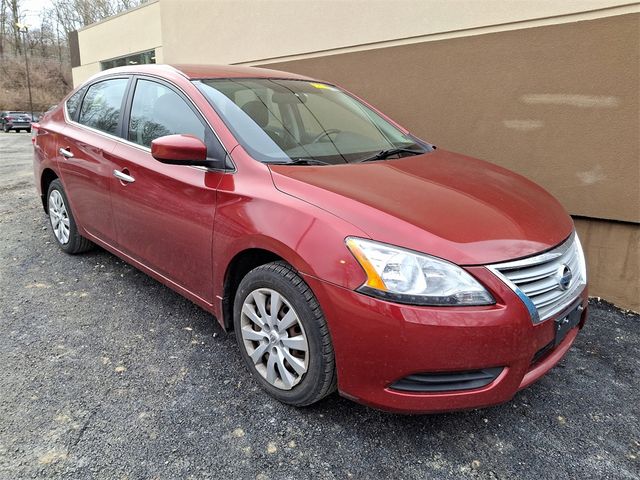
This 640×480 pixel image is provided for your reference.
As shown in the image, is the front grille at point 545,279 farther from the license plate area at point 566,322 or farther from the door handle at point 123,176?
the door handle at point 123,176

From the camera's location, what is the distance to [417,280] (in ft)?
6.19

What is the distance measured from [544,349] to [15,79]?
63.7 m

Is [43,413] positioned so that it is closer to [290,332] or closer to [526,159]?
[290,332]

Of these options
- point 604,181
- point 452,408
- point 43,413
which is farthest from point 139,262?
point 604,181

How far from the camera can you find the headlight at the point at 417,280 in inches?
73.5

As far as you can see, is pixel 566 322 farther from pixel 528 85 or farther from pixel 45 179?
pixel 45 179

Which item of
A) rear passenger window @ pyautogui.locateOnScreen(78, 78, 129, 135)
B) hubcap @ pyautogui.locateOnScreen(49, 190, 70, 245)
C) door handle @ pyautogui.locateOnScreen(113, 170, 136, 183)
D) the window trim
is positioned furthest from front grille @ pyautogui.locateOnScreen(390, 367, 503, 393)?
hubcap @ pyautogui.locateOnScreen(49, 190, 70, 245)

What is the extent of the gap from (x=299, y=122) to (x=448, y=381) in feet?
5.80

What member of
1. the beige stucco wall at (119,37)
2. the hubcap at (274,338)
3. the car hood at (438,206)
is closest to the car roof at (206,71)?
the car hood at (438,206)

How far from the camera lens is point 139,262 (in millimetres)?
3289

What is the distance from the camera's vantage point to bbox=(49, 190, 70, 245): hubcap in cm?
428

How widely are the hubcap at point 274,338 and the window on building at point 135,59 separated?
13.6 meters

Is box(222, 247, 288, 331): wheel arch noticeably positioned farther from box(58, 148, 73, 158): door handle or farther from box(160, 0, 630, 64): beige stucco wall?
box(160, 0, 630, 64): beige stucco wall

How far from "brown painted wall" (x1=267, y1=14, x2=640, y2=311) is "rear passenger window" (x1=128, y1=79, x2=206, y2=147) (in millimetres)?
2749
